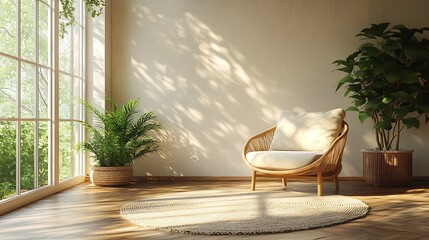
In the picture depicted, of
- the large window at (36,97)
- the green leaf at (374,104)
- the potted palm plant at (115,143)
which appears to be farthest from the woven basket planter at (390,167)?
the large window at (36,97)

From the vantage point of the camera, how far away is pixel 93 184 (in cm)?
536

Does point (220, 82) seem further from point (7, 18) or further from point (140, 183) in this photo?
point (7, 18)

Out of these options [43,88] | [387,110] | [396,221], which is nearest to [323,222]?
[396,221]

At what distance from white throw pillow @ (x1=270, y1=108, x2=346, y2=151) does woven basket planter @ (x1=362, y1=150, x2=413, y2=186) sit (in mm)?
655

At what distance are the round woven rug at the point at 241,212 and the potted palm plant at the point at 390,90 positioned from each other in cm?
106

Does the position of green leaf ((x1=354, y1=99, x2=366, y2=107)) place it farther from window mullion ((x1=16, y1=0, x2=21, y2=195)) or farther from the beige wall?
window mullion ((x1=16, y1=0, x2=21, y2=195))

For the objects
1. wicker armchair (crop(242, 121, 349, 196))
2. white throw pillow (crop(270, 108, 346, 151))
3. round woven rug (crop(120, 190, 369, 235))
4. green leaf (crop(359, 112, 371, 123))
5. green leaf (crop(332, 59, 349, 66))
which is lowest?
round woven rug (crop(120, 190, 369, 235))

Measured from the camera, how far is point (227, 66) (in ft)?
19.1

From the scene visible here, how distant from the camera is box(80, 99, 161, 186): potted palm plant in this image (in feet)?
16.9

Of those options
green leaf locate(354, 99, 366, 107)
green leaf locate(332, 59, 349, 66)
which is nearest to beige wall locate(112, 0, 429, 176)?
green leaf locate(332, 59, 349, 66)

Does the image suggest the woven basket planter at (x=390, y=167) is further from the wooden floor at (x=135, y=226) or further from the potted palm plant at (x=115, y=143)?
the potted palm plant at (x=115, y=143)

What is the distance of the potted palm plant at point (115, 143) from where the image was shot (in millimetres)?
5156

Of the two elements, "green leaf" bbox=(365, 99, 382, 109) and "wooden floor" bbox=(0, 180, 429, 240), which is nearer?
"wooden floor" bbox=(0, 180, 429, 240)

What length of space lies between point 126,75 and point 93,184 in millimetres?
1354
